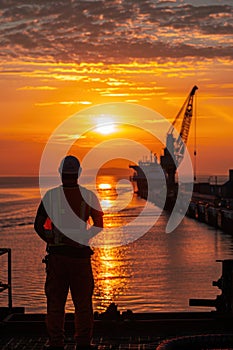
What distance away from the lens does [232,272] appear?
38.3ft

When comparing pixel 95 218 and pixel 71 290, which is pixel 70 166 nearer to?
pixel 95 218

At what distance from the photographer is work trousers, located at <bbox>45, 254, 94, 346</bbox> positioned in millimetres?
7887

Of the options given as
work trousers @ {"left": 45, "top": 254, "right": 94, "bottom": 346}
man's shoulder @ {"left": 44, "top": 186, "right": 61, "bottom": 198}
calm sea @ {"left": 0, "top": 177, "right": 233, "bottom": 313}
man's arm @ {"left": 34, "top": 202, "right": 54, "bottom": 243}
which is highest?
man's shoulder @ {"left": 44, "top": 186, "right": 61, "bottom": 198}

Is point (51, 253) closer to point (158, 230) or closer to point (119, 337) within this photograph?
point (119, 337)

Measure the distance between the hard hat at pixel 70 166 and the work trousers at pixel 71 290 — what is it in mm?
935

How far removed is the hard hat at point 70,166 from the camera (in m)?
7.85

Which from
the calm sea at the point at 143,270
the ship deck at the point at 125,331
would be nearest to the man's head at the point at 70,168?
the ship deck at the point at 125,331

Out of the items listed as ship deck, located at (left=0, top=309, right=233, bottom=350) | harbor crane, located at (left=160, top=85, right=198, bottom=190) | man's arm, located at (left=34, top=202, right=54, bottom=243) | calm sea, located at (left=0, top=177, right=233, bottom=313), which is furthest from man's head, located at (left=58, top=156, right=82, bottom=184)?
harbor crane, located at (left=160, top=85, right=198, bottom=190)

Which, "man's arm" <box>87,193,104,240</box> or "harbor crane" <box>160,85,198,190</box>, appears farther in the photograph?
"harbor crane" <box>160,85,198,190</box>

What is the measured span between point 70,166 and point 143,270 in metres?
32.4

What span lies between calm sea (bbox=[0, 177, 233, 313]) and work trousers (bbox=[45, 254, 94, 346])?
17.8m

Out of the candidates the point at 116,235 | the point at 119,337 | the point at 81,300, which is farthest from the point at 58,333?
the point at 116,235

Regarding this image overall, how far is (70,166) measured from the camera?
7.86m

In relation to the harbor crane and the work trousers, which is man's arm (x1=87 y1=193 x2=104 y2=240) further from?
the harbor crane
